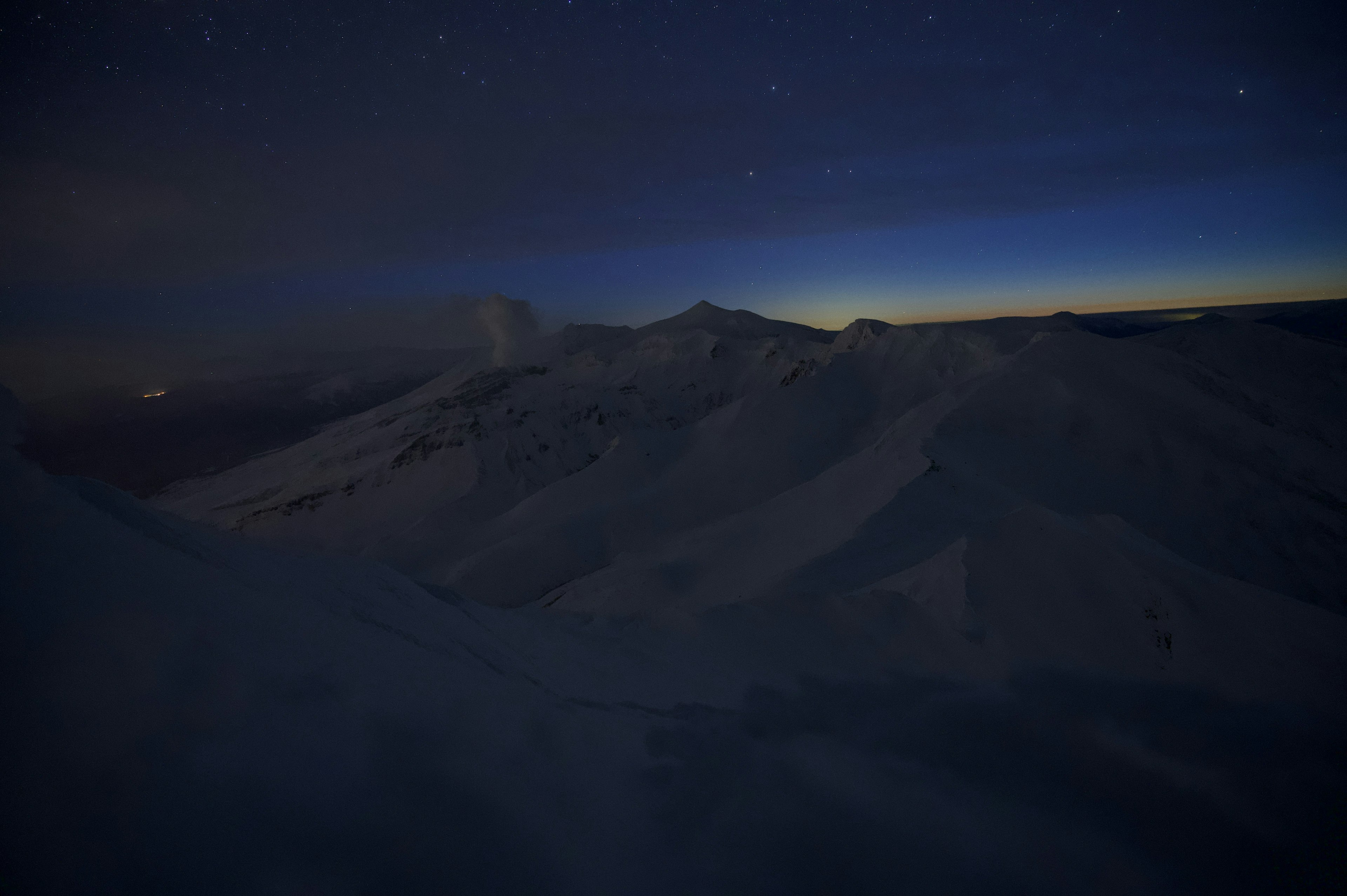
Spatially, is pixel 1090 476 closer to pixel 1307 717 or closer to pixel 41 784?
pixel 1307 717

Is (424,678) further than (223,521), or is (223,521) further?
(223,521)

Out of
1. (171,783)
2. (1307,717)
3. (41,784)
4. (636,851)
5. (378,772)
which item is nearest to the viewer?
(41,784)

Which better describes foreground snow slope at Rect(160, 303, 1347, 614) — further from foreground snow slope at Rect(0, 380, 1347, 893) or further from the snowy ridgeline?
foreground snow slope at Rect(0, 380, 1347, 893)

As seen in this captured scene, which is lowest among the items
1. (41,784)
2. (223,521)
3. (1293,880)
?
(223,521)

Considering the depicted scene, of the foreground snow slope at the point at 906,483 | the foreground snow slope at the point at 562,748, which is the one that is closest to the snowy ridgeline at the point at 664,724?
the foreground snow slope at the point at 562,748

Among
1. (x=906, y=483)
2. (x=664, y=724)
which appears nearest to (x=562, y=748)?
(x=664, y=724)

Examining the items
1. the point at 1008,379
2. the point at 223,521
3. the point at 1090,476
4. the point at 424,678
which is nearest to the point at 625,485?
the point at 1008,379

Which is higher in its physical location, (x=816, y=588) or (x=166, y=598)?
(x=166, y=598)
